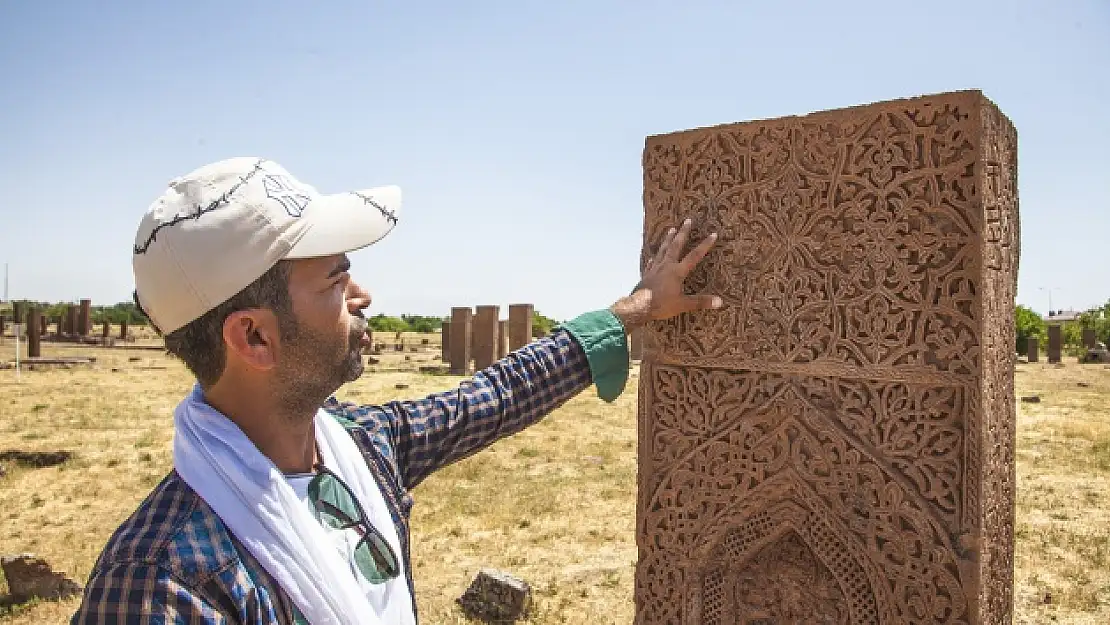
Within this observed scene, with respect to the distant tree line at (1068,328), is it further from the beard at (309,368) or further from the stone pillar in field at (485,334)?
the beard at (309,368)

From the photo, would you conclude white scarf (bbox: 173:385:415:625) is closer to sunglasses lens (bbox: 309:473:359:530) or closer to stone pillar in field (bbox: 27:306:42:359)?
sunglasses lens (bbox: 309:473:359:530)

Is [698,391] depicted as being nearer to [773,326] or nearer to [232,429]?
[773,326]

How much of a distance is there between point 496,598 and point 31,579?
2.81 metres

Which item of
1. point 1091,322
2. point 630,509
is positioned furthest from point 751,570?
point 1091,322

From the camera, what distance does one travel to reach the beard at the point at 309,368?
1417 mm

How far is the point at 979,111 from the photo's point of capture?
1.91 meters

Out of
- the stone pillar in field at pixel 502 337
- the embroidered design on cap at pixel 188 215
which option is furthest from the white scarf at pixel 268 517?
the stone pillar in field at pixel 502 337

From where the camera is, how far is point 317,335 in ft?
4.74

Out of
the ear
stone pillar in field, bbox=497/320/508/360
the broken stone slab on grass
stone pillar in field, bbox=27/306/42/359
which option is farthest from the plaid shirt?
stone pillar in field, bbox=27/306/42/359

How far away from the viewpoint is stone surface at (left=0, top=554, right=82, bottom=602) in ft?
15.1

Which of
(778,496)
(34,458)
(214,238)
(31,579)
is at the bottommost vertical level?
(31,579)

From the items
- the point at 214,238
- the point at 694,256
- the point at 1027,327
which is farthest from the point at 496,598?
the point at 1027,327

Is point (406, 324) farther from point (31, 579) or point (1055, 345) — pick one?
point (31, 579)

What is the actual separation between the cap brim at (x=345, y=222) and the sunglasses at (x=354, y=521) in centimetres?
44
